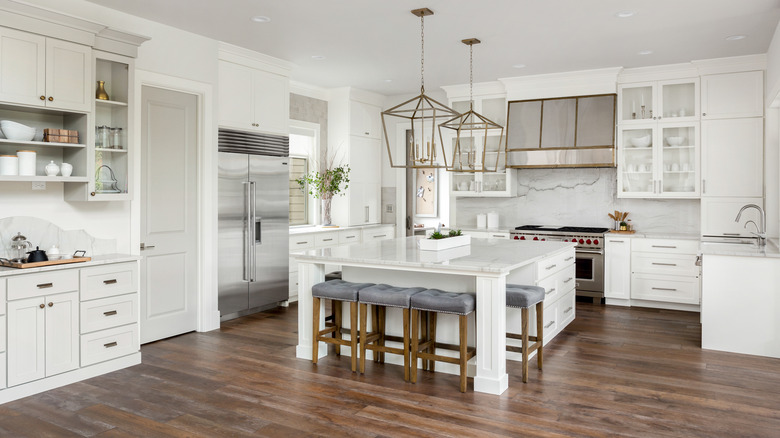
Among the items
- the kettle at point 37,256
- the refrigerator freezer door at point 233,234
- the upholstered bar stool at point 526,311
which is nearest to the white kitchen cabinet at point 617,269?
the upholstered bar stool at point 526,311

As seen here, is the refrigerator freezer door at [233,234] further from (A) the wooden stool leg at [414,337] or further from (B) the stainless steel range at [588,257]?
(B) the stainless steel range at [588,257]

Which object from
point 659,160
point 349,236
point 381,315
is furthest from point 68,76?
point 659,160

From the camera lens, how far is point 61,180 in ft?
13.0

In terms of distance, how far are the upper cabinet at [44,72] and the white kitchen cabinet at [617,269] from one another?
5.51 metres

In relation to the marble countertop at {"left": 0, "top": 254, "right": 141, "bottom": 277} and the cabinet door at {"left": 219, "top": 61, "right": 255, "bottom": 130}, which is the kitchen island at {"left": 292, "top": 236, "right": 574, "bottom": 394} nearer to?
the marble countertop at {"left": 0, "top": 254, "right": 141, "bottom": 277}

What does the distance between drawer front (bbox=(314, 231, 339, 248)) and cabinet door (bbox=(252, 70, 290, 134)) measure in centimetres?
137

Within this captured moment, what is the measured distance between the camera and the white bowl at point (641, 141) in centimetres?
672

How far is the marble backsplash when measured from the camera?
6.86 meters

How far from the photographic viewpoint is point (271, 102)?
6.23m

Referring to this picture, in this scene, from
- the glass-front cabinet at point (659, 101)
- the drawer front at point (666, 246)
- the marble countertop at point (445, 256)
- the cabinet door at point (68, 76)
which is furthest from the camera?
the glass-front cabinet at point (659, 101)

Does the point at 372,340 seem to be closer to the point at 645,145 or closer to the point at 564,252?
→ the point at 564,252

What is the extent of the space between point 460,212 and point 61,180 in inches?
209

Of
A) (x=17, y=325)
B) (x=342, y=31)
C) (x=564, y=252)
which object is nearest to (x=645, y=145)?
(x=564, y=252)

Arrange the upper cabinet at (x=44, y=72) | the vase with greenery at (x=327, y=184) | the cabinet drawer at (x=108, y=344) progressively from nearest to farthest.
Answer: the upper cabinet at (x=44, y=72) < the cabinet drawer at (x=108, y=344) < the vase with greenery at (x=327, y=184)
